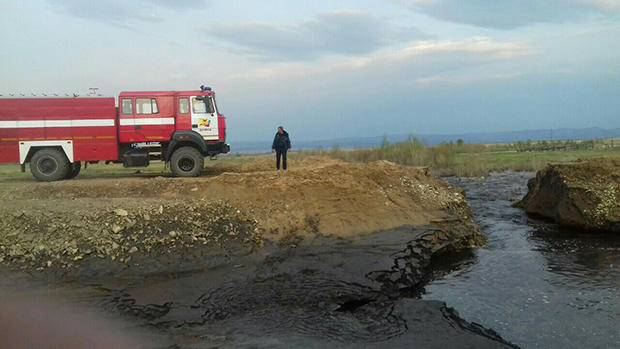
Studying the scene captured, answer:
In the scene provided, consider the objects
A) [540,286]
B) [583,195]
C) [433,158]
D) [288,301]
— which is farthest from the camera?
[433,158]

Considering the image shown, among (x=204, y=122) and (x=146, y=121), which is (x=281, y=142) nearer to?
(x=204, y=122)

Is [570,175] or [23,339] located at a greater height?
[570,175]

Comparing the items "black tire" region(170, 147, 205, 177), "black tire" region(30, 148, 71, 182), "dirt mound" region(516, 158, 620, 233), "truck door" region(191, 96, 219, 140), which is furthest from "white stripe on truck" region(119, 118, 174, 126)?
"dirt mound" region(516, 158, 620, 233)

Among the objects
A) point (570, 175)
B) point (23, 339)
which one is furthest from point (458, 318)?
point (570, 175)

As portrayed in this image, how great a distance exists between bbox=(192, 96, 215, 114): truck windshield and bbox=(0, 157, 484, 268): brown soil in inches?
155

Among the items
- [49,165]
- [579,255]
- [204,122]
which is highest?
[204,122]

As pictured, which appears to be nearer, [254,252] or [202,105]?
[254,252]

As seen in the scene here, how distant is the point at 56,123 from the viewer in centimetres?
1568

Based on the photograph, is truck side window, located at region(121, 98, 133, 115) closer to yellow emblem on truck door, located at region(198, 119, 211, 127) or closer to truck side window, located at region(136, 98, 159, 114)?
truck side window, located at region(136, 98, 159, 114)

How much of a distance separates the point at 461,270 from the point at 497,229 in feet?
15.5

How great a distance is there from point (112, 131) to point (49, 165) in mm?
2299

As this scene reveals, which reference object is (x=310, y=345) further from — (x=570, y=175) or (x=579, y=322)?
(x=570, y=175)

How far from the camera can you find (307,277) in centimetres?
923

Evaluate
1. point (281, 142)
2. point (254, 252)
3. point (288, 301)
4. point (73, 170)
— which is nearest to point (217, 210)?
point (254, 252)
